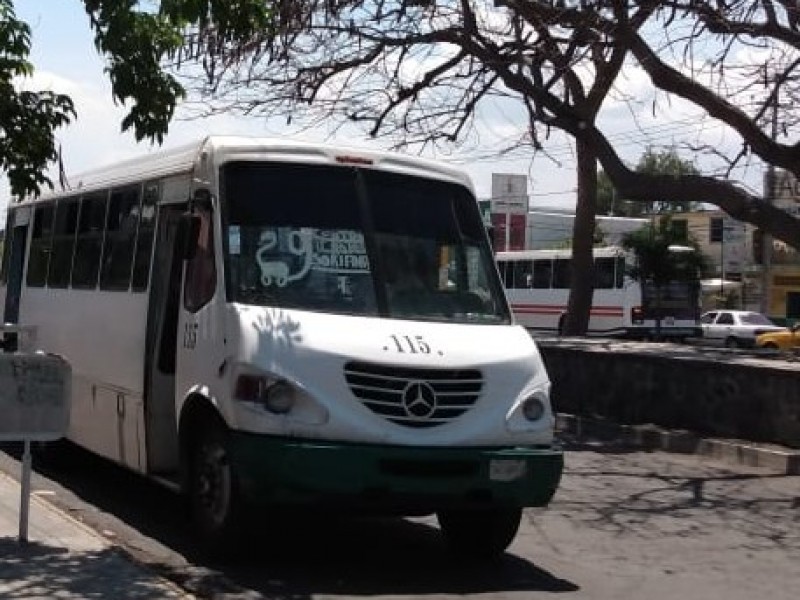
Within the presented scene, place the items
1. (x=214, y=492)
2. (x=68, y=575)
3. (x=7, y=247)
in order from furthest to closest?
(x=7, y=247) < (x=214, y=492) < (x=68, y=575)

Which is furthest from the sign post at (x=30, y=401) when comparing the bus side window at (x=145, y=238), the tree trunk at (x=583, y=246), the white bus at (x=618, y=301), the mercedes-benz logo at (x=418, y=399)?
the white bus at (x=618, y=301)

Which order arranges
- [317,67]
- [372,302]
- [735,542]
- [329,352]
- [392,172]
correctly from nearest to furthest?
[329,352]
[372,302]
[392,172]
[735,542]
[317,67]

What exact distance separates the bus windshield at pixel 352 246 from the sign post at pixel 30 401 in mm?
1176

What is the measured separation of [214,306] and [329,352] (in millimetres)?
1007

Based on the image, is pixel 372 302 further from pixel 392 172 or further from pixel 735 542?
pixel 735 542

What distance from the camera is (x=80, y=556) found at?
23.2ft

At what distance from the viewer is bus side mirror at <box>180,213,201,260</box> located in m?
7.87

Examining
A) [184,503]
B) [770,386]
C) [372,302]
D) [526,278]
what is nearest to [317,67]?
[770,386]

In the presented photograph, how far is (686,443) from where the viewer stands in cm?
1392

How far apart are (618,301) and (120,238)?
31920 mm

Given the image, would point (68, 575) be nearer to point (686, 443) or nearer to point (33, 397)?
point (33, 397)

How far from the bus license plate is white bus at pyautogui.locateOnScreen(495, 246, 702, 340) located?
30.7m

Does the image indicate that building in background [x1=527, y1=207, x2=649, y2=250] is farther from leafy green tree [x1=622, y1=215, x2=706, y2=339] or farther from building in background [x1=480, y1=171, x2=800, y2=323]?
leafy green tree [x1=622, y1=215, x2=706, y2=339]

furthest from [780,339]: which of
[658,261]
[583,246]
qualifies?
[583,246]
